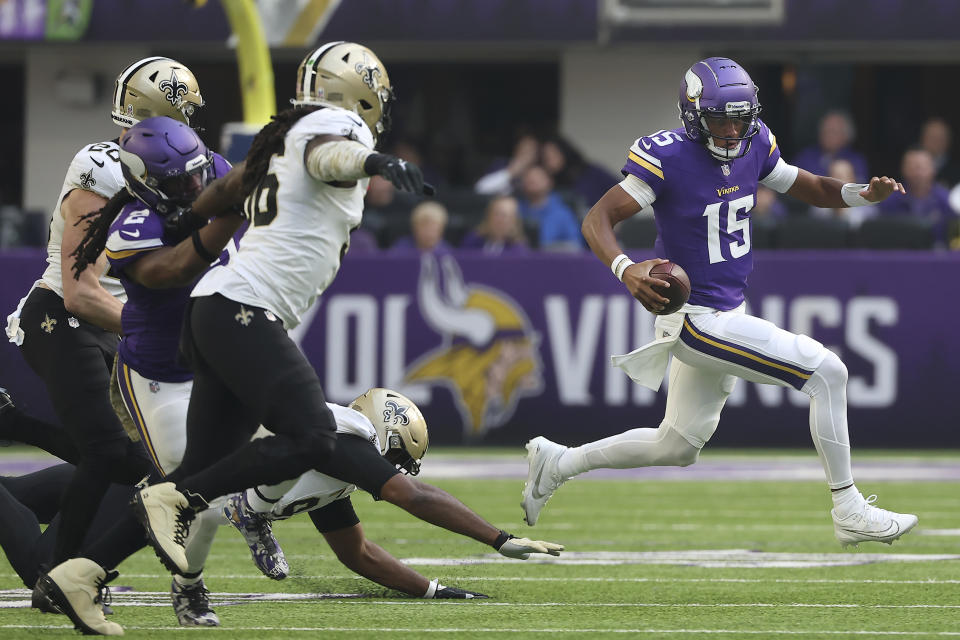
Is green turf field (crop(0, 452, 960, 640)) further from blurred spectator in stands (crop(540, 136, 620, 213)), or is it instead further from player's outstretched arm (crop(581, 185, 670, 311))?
blurred spectator in stands (crop(540, 136, 620, 213))

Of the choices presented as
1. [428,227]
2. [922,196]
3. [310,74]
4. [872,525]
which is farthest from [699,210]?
[922,196]

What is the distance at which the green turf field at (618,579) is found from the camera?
16.5 feet

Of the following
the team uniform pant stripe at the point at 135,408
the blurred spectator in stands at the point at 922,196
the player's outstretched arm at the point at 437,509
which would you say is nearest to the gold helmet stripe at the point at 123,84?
the team uniform pant stripe at the point at 135,408

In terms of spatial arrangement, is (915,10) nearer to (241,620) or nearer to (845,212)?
(845,212)

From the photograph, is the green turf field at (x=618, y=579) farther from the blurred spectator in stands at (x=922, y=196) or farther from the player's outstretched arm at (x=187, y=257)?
the blurred spectator in stands at (x=922, y=196)

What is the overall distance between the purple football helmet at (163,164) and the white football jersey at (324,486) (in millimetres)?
823

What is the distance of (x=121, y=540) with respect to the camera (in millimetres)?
4953

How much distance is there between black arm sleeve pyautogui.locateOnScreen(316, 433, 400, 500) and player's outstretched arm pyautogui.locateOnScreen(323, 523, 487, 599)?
0.40 m

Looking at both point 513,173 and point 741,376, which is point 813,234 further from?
point 741,376

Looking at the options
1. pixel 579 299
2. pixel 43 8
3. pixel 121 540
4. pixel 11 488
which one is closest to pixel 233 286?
pixel 121 540

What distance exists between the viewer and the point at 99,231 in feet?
17.2

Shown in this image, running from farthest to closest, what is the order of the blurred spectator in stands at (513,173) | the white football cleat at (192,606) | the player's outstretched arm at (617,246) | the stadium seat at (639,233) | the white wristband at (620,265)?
1. the blurred spectator in stands at (513,173)
2. the stadium seat at (639,233)
3. the white wristband at (620,265)
4. the player's outstretched arm at (617,246)
5. the white football cleat at (192,606)

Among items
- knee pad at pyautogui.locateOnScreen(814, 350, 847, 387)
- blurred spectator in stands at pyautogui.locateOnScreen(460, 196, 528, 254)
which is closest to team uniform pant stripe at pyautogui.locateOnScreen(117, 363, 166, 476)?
knee pad at pyautogui.locateOnScreen(814, 350, 847, 387)

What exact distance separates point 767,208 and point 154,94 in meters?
7.61
